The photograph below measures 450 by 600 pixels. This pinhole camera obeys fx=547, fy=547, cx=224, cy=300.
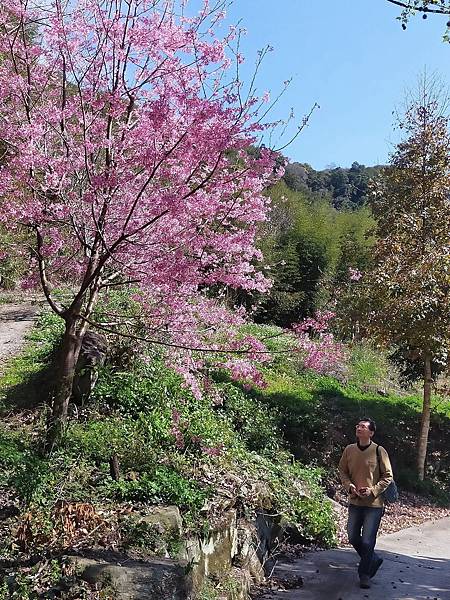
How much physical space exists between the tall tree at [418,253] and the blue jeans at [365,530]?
16.7 feet

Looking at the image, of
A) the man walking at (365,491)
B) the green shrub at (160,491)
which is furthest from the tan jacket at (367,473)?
the green shrub at (160,491)

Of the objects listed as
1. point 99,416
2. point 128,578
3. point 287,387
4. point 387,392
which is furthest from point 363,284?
point 128,578

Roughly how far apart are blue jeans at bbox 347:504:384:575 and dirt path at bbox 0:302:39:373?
18.7 ft

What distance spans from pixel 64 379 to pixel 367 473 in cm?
273

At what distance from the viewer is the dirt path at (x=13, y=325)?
9.29 m

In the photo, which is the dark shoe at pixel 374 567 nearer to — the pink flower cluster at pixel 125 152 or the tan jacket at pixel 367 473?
the tan jacket at pixel 367 473

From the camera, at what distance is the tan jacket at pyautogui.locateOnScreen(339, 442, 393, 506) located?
4703 millimetres

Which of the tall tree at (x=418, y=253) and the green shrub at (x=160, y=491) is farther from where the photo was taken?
the tall tree at (x=418, y=253)

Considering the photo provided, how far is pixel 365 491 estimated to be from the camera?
15.3 ft

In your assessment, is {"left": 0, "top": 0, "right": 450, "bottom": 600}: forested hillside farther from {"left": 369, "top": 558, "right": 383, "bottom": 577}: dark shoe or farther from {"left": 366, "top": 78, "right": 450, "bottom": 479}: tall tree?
{"left": 366, "top": 78, "right": 450, "bottom": 479}: tall tree

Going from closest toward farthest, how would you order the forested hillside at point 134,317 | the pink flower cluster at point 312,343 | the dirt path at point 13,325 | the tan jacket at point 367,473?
the forested hillside at point 134,317
the pink flower cluster at point 312,343
the tan jacket at point 367,473
the dirt path at point 13,325

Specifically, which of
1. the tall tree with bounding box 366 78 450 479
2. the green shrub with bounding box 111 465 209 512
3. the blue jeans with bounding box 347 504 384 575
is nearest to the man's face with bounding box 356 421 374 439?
the blue jeans with bounding box 347 504 384 575

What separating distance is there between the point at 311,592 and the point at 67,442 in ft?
8.05

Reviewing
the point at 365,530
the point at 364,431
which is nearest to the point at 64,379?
the point at 364,431
